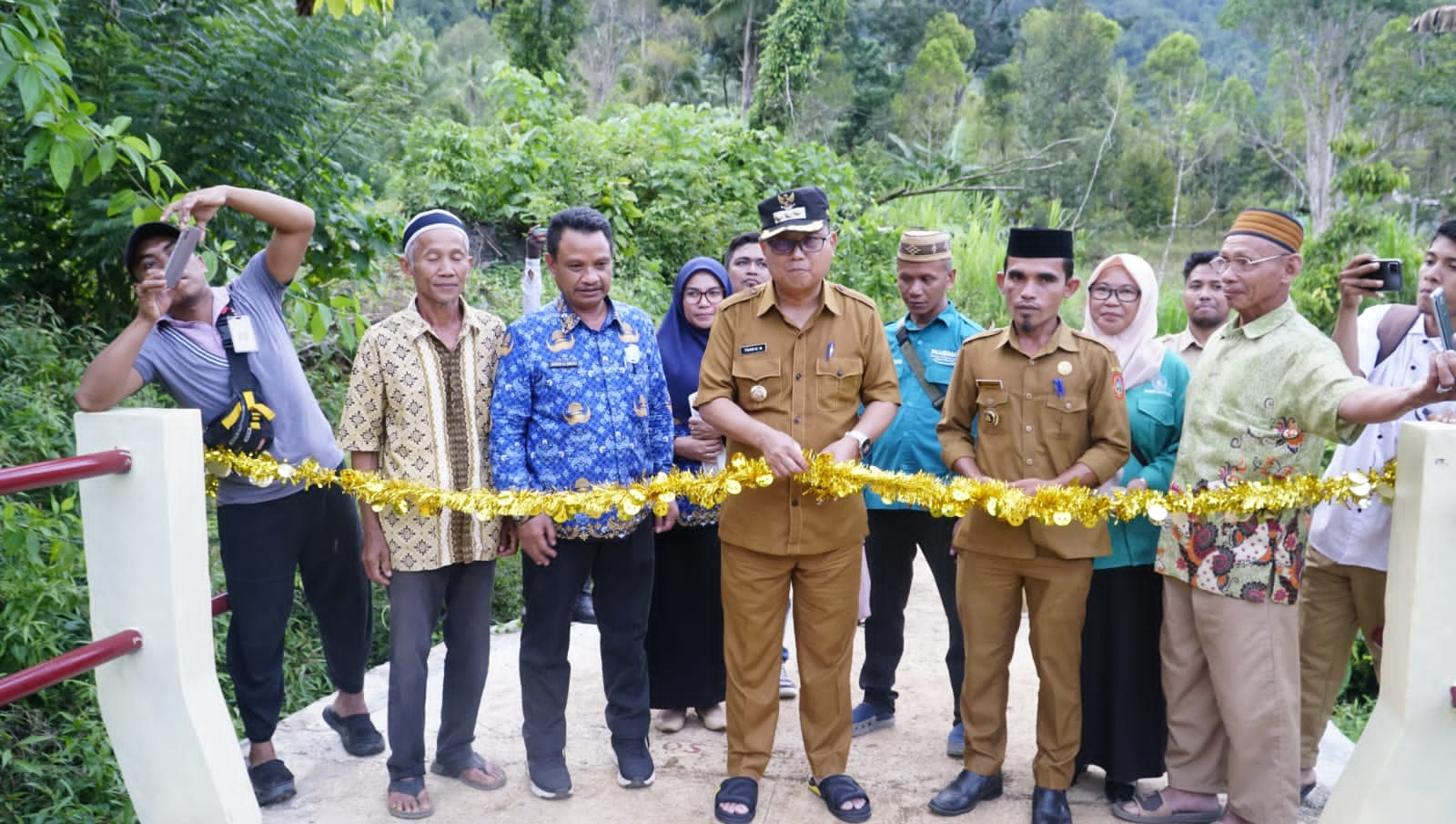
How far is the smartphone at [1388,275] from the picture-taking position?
3.44m

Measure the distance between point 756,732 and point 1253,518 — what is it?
5.82ft

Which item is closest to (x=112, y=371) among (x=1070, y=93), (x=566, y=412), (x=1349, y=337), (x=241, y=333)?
(x=241, y=333)

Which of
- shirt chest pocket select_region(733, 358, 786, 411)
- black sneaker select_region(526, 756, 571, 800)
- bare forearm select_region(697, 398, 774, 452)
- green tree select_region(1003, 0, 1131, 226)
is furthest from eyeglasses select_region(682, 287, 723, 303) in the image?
green tree select_region(1003, 0, 1131, 226)

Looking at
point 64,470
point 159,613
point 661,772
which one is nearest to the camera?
point 64,470

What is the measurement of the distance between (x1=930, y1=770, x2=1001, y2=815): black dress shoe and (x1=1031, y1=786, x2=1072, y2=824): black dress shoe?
191mm

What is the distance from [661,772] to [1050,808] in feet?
4.66

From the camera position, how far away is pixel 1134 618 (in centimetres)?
400

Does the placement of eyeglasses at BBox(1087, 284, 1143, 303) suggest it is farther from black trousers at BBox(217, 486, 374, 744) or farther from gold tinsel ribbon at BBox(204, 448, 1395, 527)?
black trousers at BBox(217, 486, 374, 744)

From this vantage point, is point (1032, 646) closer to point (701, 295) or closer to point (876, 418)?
point (876, 418)

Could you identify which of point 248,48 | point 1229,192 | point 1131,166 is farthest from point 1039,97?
point 248,48

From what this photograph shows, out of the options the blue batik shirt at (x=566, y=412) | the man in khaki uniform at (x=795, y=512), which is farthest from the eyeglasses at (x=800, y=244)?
the blue batik shirt at (x=566, y=412)

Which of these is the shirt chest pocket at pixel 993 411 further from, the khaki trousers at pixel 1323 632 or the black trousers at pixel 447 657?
the black trousers at pixel 447 657

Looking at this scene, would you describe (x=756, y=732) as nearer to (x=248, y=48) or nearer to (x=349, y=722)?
(x=349, y=722)

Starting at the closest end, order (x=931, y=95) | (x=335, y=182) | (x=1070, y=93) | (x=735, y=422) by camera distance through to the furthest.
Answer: (x=735, y=422), (x=335, y=182), (x=931, y=95), (x=1070, y=93)
